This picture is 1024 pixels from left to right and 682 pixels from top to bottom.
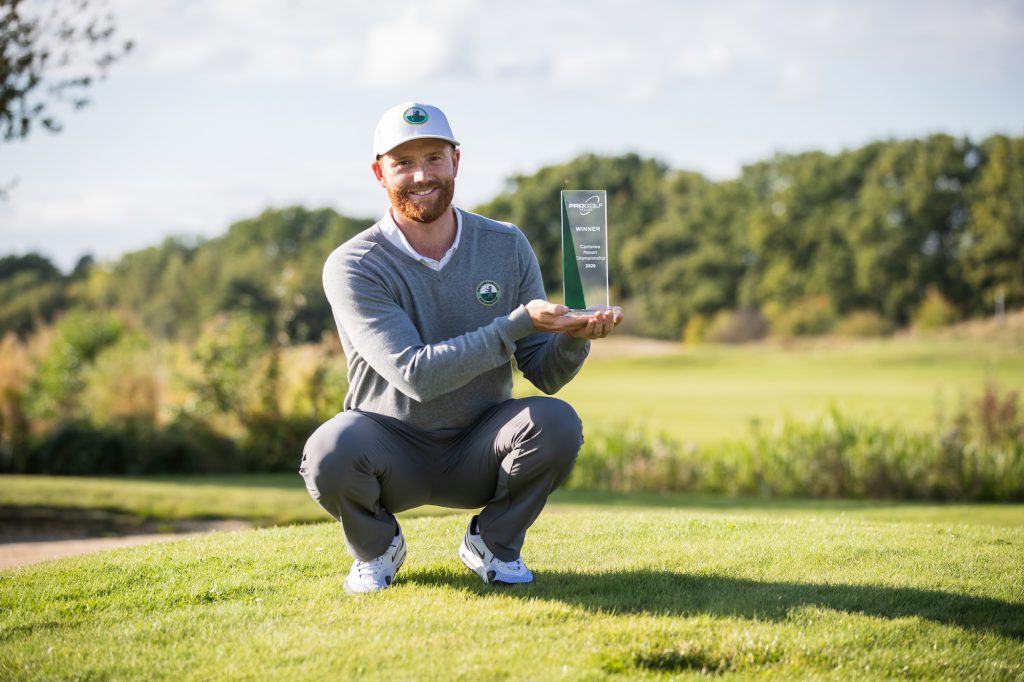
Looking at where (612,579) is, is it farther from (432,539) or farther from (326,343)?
(326,343)

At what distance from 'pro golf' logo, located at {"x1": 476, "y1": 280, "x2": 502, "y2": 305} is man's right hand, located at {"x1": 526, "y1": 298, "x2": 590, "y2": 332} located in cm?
42

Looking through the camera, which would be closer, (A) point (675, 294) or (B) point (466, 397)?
(B) point (466, 397)

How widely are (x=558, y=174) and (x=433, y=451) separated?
43549 millimetres

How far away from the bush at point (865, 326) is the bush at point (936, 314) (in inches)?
48.4

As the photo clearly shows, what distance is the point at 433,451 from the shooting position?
4441 mm

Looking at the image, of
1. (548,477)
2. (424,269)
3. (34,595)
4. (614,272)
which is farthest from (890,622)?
(614,272)

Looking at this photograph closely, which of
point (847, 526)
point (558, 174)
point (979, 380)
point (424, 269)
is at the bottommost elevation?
point (979, 380)

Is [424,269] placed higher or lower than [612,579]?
higher

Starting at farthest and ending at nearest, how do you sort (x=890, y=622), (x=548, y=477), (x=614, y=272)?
(x=614, y=272) < (x=548, y=477) < (x=890, y=622)

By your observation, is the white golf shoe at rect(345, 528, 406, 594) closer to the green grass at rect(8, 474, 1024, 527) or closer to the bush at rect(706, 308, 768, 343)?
the green grass at rect(8, 474, 1024, 527)

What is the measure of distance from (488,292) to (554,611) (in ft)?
4.53

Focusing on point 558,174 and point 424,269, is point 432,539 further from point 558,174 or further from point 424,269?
point 558,174

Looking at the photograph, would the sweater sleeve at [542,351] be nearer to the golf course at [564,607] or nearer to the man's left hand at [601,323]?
the man's left hand at [601,323]

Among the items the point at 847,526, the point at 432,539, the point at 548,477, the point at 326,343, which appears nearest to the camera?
the point at 548,477
